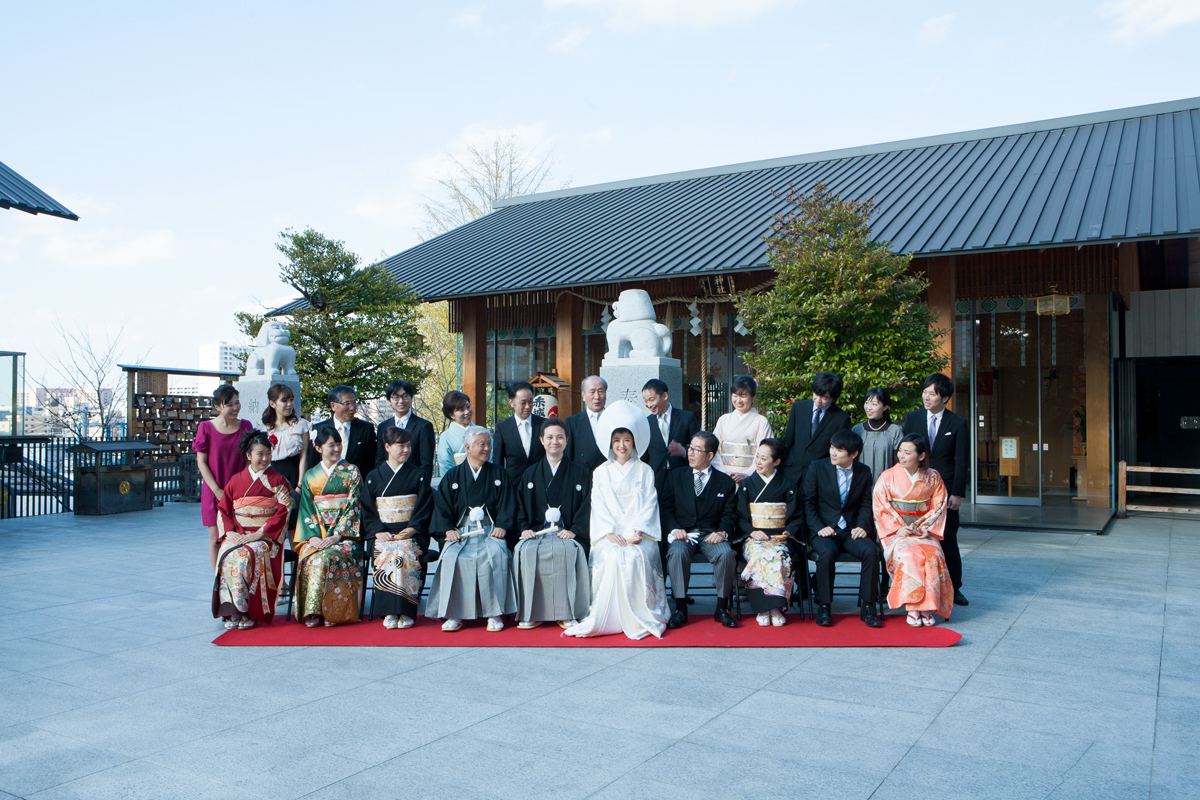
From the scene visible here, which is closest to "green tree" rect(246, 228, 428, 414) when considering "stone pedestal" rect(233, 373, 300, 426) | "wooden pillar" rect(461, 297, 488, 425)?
"stone pedestal" rect(233, 373, 300, 426)

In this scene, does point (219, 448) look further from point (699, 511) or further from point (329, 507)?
point (699, 511)

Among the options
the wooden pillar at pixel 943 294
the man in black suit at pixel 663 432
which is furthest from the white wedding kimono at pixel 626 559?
the wooden pillar at pixel 943 294

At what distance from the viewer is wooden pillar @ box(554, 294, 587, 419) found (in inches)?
587

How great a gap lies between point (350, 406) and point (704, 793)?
14.2 ft

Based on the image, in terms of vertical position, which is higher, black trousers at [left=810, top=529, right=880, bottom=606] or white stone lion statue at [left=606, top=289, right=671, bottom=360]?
white stone lion statue at [left=606, top=289, right=671, bottom=360]

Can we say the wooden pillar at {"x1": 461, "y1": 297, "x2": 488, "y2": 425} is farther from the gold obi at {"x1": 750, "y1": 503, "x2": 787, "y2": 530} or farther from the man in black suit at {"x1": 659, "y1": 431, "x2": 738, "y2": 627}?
the gold obi at {"x1": 750, "y1": 503, "x2": 787, "y2": 530}

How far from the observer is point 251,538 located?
220 inches

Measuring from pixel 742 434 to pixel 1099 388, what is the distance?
800 cm

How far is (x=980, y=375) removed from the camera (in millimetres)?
12523

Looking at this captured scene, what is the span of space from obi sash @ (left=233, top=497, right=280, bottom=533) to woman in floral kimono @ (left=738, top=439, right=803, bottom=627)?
10.5 feet

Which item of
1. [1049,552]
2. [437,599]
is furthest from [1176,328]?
[437,599]

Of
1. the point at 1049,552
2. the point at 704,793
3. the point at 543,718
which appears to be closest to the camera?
the point at 704,793

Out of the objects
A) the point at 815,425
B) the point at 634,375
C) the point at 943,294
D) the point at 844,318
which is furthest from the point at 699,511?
the point at 943,294

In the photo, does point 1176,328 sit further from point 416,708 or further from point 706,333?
point 416,708
